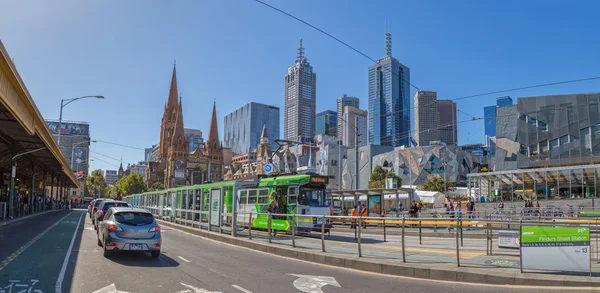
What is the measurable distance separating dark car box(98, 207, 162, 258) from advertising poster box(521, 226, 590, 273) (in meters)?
9.72

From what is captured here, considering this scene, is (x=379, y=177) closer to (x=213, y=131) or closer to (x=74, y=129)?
(x=213, y=131)

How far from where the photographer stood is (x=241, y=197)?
25562mm

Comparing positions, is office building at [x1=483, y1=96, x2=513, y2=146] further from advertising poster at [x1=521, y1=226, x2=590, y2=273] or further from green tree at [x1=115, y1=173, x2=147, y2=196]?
green tree at [x1=115, y1=173, x2=147, y2=196]

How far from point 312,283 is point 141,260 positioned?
5.69 meters

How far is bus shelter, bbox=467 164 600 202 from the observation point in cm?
4496

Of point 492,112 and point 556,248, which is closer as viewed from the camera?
point 556,248

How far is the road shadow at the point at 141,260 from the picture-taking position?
11.5 m

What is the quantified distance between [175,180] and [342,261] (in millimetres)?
118716

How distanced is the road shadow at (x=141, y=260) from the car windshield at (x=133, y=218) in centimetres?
100

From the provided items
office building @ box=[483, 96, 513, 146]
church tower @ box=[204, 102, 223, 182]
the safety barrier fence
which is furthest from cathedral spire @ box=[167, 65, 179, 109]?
the safety barrier fence

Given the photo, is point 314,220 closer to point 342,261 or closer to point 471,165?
point 342,261

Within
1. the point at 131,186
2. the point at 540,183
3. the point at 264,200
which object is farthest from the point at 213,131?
the point at 264,200

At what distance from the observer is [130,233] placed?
40.9ft

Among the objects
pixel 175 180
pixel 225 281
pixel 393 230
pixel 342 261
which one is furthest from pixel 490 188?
pixel 175 180
